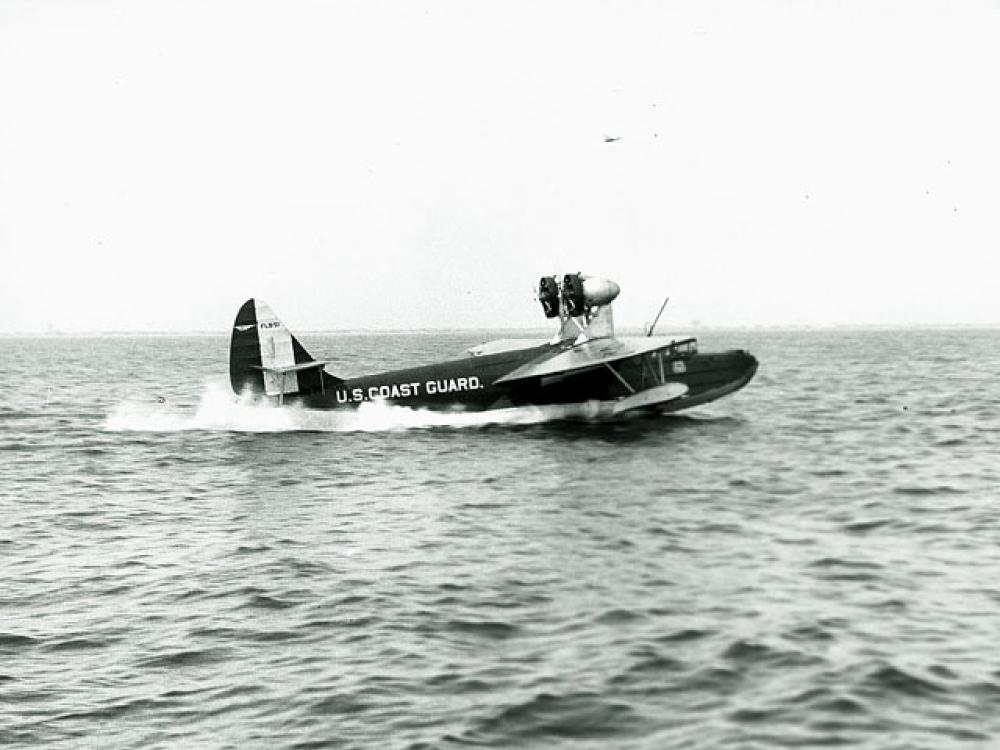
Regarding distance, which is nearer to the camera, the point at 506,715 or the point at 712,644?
the point at 506,715

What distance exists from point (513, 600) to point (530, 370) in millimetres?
17911

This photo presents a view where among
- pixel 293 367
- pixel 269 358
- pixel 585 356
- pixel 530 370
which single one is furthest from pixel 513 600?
pixel 269 358

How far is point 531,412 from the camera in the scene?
2973 centimetres

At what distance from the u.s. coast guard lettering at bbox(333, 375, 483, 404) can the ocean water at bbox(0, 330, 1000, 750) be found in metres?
6.54

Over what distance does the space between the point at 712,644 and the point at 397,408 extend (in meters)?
21.0

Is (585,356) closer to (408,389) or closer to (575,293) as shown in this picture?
(575,293)

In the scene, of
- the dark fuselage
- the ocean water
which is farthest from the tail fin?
the ocean water

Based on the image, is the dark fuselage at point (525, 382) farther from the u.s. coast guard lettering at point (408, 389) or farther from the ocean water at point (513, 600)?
the ocean water at point (513, 600)

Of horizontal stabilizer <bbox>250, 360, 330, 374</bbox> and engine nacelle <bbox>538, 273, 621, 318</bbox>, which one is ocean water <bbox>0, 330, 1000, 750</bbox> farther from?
engine nacelle <bbox>538, 273, 621, 318</bbox>

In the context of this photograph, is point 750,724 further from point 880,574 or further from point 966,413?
point 966,413

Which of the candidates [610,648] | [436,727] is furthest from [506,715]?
[610,648]

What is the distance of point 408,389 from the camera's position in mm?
29000

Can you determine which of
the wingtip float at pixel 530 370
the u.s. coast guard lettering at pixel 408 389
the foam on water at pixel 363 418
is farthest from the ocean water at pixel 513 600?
the u.s. coast guard lettering at pixel 408 389

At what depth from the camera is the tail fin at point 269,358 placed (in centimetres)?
2878
